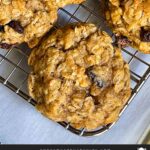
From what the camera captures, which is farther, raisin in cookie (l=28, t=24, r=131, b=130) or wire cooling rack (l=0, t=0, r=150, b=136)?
wire cooling rack (l=0, t=0, r=150, b=136)

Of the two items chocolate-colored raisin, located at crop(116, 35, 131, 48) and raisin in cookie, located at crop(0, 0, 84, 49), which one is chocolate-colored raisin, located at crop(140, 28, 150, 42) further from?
raisin in cookie, located at crop(0, 0, 84, 49)

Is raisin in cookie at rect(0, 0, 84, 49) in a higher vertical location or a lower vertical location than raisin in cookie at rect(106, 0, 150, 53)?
lower

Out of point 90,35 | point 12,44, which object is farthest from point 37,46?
point 90,35

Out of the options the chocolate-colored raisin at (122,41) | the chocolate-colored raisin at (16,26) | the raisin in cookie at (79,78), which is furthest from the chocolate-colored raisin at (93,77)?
the chocolate-colored raisin at (16,26)

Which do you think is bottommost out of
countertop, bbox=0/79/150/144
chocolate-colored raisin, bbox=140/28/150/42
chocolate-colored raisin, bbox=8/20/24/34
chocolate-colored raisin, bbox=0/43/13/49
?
countertop, bbox=0/79/150/144

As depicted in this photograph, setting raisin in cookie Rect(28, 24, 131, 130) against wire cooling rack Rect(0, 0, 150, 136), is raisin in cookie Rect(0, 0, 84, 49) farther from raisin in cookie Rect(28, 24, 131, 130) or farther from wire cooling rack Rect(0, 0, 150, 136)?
wire cooling rack Rect(0, 0, 150, 136)

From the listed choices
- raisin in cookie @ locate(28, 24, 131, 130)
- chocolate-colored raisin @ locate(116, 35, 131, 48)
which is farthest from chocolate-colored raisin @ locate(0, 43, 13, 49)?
chocolate-colored raisin @ locate(116, 35, 131, 48)

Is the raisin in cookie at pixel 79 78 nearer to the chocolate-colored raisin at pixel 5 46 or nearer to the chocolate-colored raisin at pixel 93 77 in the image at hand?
the chocolate-colored raisin at pixel 93 77
